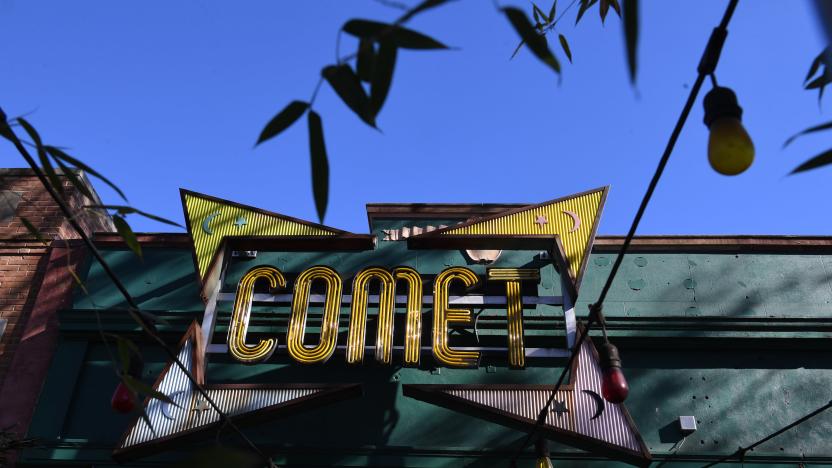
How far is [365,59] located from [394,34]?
14 cm

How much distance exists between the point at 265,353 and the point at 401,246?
2865 mm

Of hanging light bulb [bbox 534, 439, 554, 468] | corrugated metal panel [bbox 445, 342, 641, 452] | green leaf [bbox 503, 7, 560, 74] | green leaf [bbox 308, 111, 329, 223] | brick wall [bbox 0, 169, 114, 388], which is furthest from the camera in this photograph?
brick wall [bbox 0, 169, 114, 388]

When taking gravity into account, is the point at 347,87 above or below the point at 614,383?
below

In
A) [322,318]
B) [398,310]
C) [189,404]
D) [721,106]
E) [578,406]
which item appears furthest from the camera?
[398,310]

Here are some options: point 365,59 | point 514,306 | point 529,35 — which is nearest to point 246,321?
point 514,306

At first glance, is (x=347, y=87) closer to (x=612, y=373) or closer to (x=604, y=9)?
(x=604, y=9)

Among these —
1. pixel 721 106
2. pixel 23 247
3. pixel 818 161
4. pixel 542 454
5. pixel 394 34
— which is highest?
pixel 23 247

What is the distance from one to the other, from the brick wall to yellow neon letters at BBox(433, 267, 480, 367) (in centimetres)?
499

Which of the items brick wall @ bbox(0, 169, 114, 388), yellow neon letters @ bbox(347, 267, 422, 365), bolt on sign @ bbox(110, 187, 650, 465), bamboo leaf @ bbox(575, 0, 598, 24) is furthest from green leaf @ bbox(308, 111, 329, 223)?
brick wall @ bbox(0, 169, 114, 388)

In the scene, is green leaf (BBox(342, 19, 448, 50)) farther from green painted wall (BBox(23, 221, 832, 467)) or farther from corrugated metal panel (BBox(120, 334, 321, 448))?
green painted wall (BBox(23, 221, 832, 467))

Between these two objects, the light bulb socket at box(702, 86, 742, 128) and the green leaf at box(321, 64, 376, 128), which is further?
the light bulb socket at box(702, 86, 742, 128)

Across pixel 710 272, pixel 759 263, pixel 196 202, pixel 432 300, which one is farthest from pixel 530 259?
pixel 196 202

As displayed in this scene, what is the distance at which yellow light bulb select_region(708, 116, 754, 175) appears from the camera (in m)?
2.96

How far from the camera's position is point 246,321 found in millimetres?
8930
